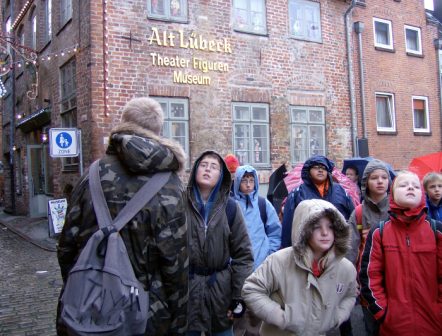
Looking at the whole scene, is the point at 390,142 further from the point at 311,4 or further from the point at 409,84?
the point at 311,4

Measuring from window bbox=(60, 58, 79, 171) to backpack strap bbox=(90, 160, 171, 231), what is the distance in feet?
29.2

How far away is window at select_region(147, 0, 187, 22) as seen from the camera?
977 centimetres

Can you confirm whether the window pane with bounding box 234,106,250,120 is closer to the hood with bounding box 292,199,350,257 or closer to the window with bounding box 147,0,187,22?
the window with bounding box 147,0,187,22

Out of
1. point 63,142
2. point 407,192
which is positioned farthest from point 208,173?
point 63,142

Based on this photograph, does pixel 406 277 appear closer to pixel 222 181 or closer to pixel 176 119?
pixel 222 181

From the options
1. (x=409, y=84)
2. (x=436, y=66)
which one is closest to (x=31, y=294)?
(x=409, y=84)

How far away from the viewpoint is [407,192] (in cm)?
285

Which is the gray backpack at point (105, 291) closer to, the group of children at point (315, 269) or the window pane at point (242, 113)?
the group of children at point (315, 269)

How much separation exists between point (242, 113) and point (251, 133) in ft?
1.77

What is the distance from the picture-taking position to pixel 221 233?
3.04 meters

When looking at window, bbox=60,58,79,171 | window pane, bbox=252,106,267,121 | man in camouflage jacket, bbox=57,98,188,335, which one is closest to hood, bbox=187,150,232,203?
man in camouflage jacket, bbox=57,98,188,335

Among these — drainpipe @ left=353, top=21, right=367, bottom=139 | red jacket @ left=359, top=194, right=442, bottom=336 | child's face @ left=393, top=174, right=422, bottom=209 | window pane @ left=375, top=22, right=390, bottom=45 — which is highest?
window pane @ left=375, top=22, right=390, bottom=45

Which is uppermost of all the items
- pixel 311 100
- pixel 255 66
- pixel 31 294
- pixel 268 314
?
pixel 255 66

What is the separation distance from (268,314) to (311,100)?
33.4 feet
